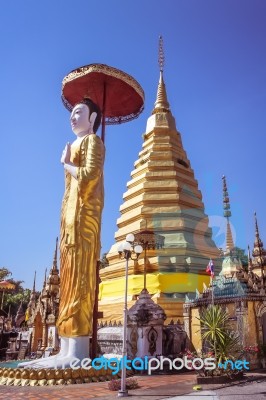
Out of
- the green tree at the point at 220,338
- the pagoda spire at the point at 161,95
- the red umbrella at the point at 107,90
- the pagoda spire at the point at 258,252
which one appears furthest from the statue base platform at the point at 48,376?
the pagoda spire at the point at 161,95

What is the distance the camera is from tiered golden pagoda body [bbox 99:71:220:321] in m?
19.0

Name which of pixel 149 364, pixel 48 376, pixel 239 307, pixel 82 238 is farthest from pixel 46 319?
pixel 48 376

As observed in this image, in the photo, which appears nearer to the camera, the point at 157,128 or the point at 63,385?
the point at 63,385

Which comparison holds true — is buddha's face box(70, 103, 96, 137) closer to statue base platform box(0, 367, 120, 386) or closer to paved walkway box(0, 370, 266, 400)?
statue base platform box(0, 367, 120, 386)

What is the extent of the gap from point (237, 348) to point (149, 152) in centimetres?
1626

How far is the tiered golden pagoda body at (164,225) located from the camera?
748 inches

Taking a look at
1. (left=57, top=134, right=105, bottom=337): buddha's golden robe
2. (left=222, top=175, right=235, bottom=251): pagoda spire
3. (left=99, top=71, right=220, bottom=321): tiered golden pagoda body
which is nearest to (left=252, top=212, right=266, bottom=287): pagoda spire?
(left=222, top=175, right=235, bottom=251): pagoda spire

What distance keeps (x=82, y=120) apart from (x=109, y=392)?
26.2 feet

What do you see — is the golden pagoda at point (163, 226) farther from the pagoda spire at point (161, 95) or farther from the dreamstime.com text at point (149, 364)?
the dreamstime.com text at point (149, 364)

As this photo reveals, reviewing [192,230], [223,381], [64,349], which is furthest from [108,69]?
[192,230]

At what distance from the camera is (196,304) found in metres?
14.9

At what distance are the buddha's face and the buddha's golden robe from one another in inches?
23.4

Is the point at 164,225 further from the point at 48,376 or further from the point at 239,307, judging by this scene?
the point at 48,376

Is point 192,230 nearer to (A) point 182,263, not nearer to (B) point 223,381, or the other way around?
(A) point 182,263
